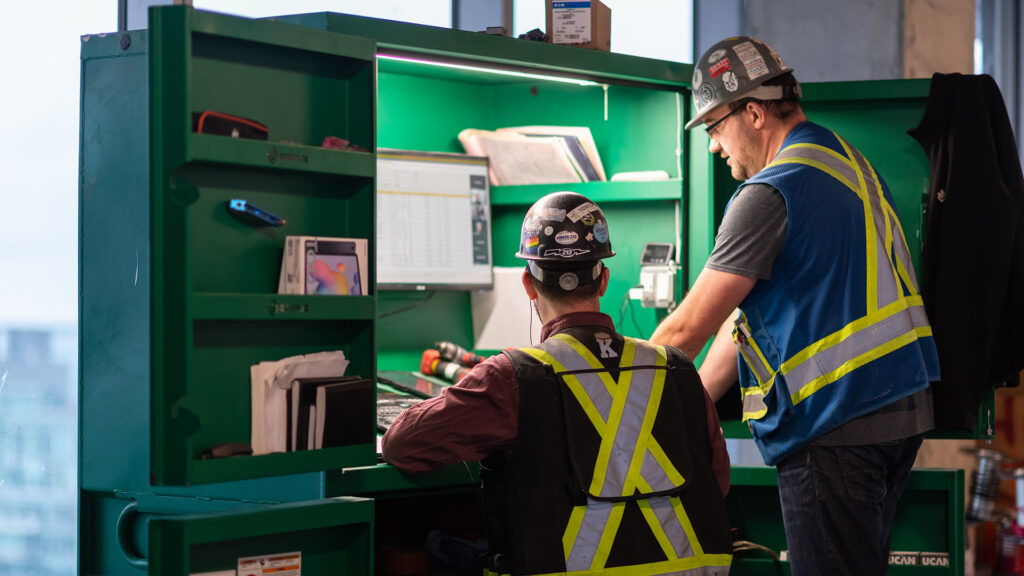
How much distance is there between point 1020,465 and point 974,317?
3.03 m

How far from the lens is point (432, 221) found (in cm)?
347

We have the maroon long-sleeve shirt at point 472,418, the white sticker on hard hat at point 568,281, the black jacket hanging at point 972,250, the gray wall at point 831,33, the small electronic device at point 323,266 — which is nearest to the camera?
the maroon long-sleeve shirt at point 472,418

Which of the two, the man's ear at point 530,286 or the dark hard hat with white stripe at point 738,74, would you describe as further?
the dark hard hat with white stripe at point 738,74

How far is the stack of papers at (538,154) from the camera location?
3602 mm

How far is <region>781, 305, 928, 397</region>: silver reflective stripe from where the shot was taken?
2.23 m

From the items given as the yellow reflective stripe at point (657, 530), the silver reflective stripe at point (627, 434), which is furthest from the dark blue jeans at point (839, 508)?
the silver reflective stripe at point (627, 434)

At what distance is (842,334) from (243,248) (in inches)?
50.9

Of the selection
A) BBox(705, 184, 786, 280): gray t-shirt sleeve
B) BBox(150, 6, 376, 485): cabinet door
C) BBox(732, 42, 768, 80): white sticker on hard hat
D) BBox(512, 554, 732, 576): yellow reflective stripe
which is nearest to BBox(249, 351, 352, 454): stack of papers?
BBox(150, 6, 376, 485): cabinet door

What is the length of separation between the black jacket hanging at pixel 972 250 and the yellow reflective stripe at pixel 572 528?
48.3 inches

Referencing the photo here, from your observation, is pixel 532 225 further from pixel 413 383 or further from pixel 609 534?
pixel 413 383

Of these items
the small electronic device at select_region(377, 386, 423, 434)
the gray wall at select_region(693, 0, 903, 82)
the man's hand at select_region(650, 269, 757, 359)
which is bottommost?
the small electronic device at select_region(377, 386, 423, 434)

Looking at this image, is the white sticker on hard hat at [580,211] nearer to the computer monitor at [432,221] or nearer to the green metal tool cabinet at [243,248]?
the green metal tool cabinet at [243,248]

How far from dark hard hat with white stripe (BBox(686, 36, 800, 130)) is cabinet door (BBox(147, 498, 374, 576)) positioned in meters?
1.30

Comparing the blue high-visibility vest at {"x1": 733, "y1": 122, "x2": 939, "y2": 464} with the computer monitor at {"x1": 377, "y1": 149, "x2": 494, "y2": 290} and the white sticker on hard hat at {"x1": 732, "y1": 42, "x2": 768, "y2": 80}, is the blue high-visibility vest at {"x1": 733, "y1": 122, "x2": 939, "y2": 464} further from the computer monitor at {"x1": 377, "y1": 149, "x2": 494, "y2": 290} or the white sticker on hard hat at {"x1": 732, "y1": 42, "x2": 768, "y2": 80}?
the computer monitor at {"x1": 377, "y1": 149, "x2": 494, "y2": 290}
